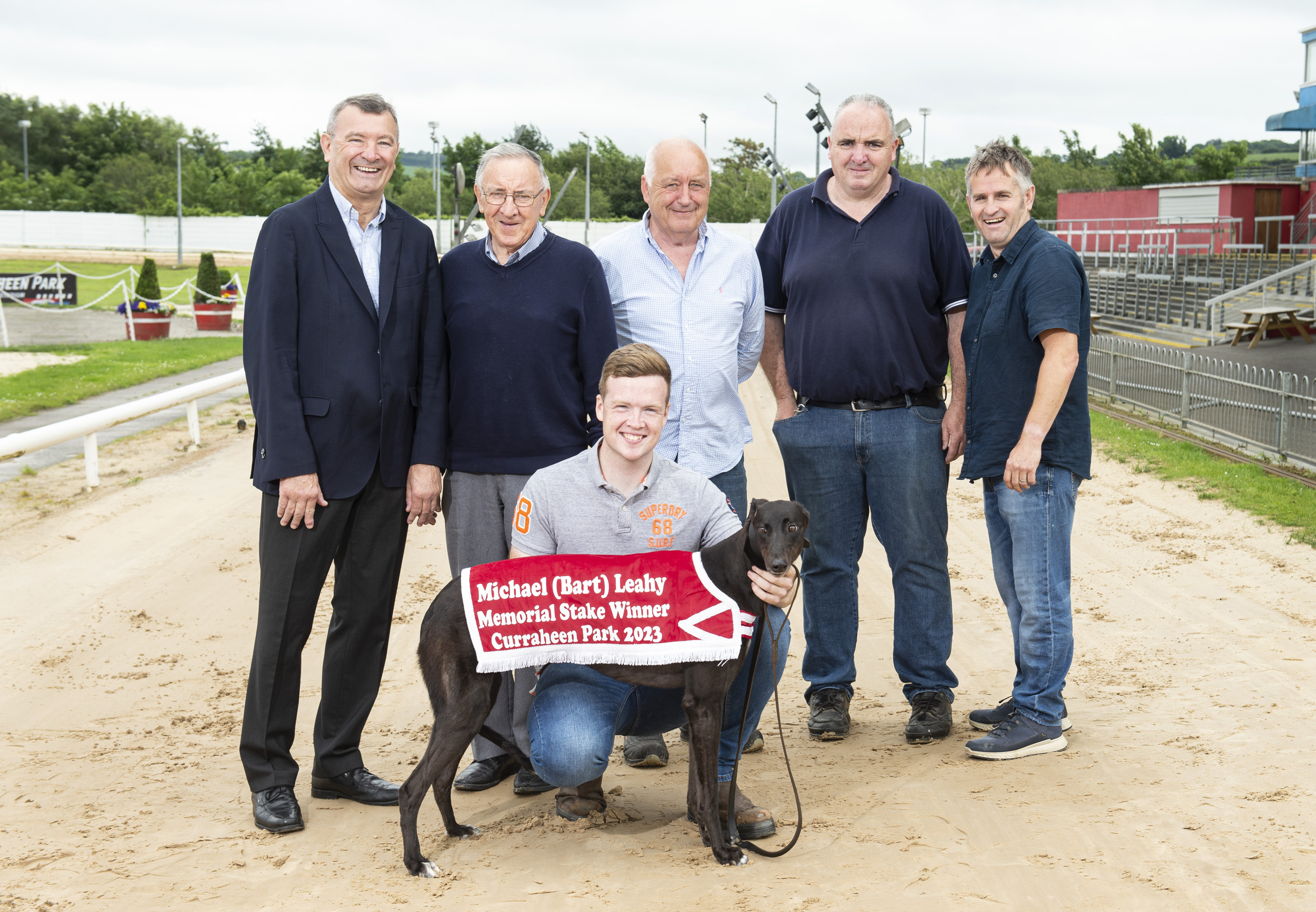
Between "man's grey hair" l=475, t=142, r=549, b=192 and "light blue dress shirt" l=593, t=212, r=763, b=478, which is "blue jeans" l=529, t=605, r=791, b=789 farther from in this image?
"man's grey hair" l=475, t=142, r=549, b=192

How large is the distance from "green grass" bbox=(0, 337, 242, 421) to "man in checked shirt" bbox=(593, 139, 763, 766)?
11.3 m

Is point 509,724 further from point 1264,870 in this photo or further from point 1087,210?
point 1087,210

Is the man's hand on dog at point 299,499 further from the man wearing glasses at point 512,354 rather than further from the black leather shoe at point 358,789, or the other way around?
the black leather shoe at point 358,789

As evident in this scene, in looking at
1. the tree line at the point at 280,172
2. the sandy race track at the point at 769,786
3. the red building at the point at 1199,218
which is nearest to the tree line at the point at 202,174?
the tree line at the point at 280,172

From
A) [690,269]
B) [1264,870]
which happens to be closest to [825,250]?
[690,269]

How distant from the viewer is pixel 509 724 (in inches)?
165

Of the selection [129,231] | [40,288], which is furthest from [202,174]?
[40,288]

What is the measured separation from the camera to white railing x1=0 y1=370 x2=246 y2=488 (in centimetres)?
800

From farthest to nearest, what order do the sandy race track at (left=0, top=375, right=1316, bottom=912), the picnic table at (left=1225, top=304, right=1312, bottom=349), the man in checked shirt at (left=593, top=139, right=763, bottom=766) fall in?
the picnic table at (left=1225, top=304, right=1312, bottom=349), the man in checked shirt at (left=593, top=139, right=763, bottom=766), the sandy race track at (left=0, top=375, right=1316, bottom=912)

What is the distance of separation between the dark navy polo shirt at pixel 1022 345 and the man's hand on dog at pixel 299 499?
95.8 inches

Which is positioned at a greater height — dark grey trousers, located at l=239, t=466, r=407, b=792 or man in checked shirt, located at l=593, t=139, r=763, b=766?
man in checked shirt, located at l=593, t=139, r=763, b=766

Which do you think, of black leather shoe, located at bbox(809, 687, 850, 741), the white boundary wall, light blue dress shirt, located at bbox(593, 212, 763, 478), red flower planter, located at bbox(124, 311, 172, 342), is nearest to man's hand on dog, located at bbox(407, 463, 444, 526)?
light blue dress shirt, located at bbox(593, 212, 763, 478)

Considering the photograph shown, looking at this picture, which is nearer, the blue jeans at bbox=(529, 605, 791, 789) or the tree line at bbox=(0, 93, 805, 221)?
the blue jeans at bbox=(529, 605, 791, 789)

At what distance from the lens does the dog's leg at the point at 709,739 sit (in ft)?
11.2
